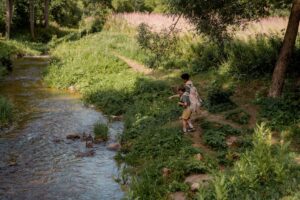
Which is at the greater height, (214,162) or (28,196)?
(214,162)

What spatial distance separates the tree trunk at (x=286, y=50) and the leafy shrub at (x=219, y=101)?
1310mm

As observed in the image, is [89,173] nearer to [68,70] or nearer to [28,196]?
[28,196]

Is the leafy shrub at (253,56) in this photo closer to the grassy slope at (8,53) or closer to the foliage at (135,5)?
the grassy slope at (8,53)

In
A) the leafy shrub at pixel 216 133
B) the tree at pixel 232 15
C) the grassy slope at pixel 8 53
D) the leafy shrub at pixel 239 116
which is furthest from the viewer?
the grassy slope at pixel 8 53

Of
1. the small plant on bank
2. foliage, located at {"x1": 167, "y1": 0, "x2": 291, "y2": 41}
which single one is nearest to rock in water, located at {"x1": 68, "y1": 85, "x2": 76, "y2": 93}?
the small plant on bank

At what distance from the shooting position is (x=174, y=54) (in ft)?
67.0

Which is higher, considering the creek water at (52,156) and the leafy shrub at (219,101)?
the leafy shrub at (219,101)

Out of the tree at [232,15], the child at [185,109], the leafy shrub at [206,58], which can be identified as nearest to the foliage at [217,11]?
the tree at [232,15]

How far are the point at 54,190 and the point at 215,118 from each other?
5.51 metres

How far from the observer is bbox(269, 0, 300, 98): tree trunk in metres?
11.8

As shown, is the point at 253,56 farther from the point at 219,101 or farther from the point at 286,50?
the point at 286,50

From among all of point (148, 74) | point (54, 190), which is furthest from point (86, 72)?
point (54, 190)

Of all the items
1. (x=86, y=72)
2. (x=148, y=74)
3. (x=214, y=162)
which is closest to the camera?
(x=214, y=162)

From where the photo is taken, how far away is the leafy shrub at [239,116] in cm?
1180
